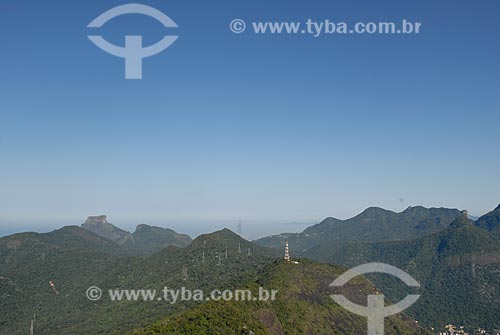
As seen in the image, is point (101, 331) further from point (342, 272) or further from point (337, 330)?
point (342, 272)

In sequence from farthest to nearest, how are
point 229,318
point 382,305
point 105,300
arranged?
1. point 105,300
2. point 382,305
3. point 229,318

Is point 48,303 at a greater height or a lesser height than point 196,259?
lesser

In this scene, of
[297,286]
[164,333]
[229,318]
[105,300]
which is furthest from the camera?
[105,300]

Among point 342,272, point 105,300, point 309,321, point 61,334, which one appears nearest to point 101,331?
point 61,334

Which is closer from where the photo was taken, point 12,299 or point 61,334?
point 61,334

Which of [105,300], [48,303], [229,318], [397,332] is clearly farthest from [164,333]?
[48,303]

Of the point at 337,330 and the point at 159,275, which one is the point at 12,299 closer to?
the point at 159,275
